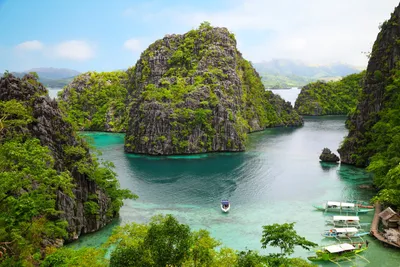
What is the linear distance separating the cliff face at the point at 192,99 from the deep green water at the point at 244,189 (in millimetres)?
5042

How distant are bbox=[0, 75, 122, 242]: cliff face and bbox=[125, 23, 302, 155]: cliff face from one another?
163ft

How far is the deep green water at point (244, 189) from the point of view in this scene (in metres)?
43.6

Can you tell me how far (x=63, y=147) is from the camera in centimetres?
4172

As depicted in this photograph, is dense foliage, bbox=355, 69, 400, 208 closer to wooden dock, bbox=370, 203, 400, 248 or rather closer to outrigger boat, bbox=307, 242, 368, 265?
wooden dock, bbox=370, 203, 400, 248

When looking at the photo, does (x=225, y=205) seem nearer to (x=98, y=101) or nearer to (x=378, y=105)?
(x=378, y=105)

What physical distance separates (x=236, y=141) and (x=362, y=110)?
33.2 meters

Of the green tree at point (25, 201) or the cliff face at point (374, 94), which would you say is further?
the cliff face at point (374, 94)

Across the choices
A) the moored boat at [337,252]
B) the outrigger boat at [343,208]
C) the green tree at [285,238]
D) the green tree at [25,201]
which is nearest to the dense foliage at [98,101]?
the outrigger boat at [343,208]

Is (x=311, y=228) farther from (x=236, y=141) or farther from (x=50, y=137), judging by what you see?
(x=236, y=141)

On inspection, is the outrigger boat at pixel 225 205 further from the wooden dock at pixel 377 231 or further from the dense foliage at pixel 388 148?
the dense foliage at pixel 388 148

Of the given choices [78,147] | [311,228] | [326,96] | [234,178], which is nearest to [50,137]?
[78,147]

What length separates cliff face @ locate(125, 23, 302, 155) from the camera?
94375 millimetres

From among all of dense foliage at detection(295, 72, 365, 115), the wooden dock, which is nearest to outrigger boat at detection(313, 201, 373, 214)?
the wooden dock

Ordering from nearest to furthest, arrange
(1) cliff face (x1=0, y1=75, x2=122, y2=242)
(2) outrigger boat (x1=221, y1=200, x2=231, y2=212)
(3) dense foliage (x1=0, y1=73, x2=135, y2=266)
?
(3) dense foliage (x1=0, y1=73, x2=135, y2=266)
(1) cliff face (x1=0, y1=75, x2=122, y2=242)
(2) outrigger boat (x1=221, y1=200, x2=231, y2=212)
